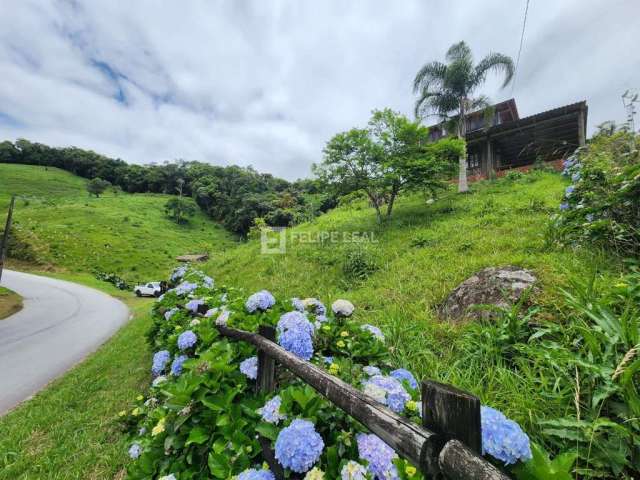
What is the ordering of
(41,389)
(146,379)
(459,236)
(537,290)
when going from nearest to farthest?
1. (537,290)
2. (146,379)
3. (41,389)
4. (459,236)

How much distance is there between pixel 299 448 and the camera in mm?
960

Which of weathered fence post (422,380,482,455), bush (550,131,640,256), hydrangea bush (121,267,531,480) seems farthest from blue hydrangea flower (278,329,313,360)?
bush (550,131,640,256)

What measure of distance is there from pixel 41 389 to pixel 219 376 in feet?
17.8

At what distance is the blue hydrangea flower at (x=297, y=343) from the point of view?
155cm

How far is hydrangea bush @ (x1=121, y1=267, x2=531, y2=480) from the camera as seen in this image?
95 cm

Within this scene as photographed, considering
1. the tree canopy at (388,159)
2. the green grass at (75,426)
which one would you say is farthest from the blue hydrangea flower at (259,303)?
the tree canopy at (388,159)

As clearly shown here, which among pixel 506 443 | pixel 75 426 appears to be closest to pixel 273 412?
pixel 506 443

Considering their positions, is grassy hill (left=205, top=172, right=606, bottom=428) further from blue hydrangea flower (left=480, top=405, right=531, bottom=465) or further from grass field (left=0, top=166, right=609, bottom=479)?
→ blue hydrangea flower (left=480, top=405, right=531, bottom=465)

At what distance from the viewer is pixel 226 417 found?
128cm

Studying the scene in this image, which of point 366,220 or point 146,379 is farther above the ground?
point 366,220

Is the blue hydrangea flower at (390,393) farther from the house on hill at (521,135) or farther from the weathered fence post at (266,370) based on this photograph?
the house on hill at (521,135)

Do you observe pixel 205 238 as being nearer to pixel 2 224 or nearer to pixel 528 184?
pixel 2 224

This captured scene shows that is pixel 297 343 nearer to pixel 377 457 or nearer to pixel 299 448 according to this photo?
pixel 299 448

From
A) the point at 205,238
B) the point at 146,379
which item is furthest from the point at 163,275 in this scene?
the point at 146,379
